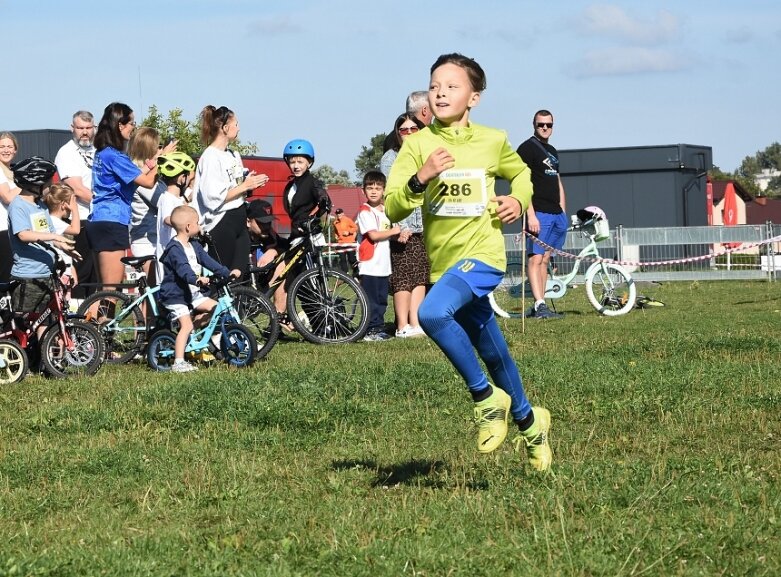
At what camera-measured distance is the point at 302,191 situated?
13.4m

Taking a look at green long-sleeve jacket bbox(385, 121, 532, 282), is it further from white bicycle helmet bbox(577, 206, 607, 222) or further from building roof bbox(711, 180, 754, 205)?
building roof bbox(711, 180, 754, 205)

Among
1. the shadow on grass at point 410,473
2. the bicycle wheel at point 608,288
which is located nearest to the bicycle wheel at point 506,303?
the bicycle wheel at point 608,288

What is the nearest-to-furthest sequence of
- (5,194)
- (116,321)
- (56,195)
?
(56,195) → (116,321) → (5,194)

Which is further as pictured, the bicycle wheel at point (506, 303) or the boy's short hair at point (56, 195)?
the bicycle wheel at point (506, 303)

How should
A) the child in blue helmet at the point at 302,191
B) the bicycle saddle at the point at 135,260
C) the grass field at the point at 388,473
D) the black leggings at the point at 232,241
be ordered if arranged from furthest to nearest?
1. the child in blue helmet at the point at 302,191
2. the black leggings at the point at 232,241
3. the bicycle saddle at the point at 135,260
4. the grass field at the point at 388,473

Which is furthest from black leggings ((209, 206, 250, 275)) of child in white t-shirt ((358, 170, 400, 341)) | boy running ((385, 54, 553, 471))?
boy running ((385, 54, 553, 471))

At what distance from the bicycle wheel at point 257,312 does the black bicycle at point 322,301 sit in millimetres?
1021

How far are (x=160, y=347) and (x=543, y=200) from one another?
6.36 m

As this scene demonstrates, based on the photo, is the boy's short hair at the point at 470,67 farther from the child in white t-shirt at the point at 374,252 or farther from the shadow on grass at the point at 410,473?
the child in white t-shirt at the point at 374,252

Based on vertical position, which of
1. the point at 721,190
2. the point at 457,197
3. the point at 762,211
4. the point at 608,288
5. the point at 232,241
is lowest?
the point at 608,288

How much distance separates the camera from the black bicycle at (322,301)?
13.0 meters

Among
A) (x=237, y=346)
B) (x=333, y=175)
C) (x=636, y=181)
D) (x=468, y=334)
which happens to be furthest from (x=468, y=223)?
(x=333, y=175)

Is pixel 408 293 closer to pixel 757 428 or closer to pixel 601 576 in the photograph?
pixel 757 428

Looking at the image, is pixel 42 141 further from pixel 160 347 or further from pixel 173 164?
pixel 160 347
